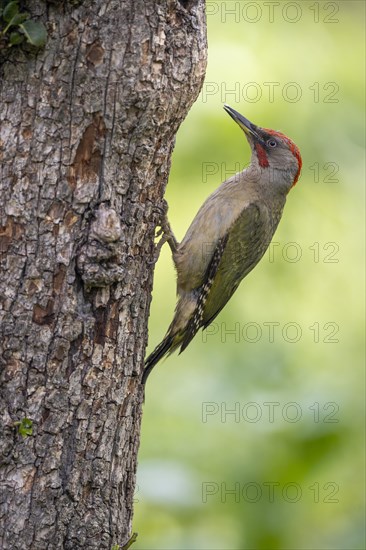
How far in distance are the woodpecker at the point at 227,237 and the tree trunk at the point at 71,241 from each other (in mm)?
1815

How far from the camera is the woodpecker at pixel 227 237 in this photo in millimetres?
5324

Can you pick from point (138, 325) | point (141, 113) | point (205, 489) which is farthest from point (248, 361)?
point (141, 113)

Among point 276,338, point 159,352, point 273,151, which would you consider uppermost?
point 273,151

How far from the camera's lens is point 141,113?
335 centimetres

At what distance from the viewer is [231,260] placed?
17.7 feet

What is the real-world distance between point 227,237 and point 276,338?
853mm

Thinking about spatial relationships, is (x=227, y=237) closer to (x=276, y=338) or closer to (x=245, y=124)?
(x=245, y=124)

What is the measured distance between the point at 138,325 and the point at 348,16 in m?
3.91

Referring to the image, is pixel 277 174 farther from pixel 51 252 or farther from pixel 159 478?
pixel 51 252
